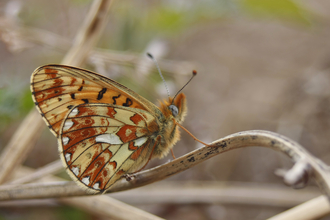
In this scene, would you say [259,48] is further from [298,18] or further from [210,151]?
[210,151]

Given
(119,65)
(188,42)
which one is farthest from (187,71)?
(188,42)

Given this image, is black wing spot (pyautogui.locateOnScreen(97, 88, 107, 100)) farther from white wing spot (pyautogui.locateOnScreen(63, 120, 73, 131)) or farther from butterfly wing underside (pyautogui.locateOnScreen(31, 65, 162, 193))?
white wing spot (pyautogui.locateOnScreen(63, 120, 73, 131))

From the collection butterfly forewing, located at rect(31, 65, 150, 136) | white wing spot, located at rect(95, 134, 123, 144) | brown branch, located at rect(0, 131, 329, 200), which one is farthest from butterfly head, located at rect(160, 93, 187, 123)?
brown branch, located at rect(0, 131, 329, 200)

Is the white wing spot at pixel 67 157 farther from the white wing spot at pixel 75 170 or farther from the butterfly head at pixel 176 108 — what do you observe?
the butterfly head at pixel 176 108

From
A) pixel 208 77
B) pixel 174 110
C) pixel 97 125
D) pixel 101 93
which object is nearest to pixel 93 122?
pixel 97 125

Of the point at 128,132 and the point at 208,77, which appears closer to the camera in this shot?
the point at 128,132

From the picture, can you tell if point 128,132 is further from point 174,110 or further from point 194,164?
point 194,164
